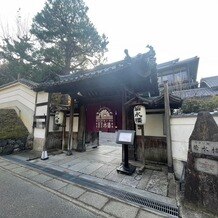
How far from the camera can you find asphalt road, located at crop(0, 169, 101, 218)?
3291 mm

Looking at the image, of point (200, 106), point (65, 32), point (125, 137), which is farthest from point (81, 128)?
point (65, 32)

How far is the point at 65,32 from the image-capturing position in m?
15.6

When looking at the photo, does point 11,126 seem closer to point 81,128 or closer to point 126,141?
point 81,128

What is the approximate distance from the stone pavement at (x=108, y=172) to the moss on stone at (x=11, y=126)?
8.71 feet

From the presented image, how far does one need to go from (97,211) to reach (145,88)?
6978mm

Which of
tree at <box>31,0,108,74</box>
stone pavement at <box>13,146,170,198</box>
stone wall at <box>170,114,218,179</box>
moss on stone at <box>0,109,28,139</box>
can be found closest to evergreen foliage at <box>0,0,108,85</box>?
tree at <box>31,0,108,74</box>

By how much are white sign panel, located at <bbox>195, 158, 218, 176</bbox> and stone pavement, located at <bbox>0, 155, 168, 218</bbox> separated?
1.43m

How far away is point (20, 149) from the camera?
9.08 m

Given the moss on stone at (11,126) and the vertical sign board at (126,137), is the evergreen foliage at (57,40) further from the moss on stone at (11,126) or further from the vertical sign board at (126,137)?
the vertical sign board at (126,137)

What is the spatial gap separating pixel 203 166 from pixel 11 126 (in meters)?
10.0

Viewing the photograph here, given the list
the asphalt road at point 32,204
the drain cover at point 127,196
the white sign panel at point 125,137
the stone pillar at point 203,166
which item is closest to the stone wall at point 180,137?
the stone pillar at point 203,166

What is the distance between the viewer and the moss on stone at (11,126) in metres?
8.60

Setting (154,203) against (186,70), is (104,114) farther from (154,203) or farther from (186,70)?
(186,70)

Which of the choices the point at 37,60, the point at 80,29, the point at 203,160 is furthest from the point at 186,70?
the point at 203,160
